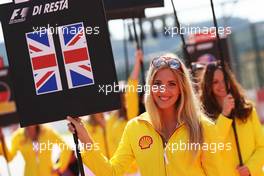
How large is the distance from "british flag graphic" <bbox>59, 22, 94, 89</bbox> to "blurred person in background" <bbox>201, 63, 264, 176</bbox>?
3.85ft

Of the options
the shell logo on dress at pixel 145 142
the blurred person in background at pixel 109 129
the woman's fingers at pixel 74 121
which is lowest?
the blurred person in background at pixel 109 129

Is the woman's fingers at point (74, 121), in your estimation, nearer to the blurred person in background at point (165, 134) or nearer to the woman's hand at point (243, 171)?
the blurred person in background at point (165, 134)

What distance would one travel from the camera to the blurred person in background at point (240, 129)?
5117mm

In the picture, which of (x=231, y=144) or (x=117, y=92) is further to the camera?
(x=231, y=144)

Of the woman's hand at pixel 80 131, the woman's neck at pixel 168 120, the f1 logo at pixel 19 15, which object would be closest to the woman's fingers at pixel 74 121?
the woman's hand at pixel 80 131

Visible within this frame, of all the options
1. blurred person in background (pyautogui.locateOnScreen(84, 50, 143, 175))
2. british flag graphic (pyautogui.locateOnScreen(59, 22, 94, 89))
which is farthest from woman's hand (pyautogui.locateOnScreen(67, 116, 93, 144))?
blurred person in background (pyautogui.locateOnScreen(84, 50, 143, 175))

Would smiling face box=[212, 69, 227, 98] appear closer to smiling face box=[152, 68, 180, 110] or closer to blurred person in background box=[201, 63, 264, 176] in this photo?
blurred person in background box=[201, 63, 264, 176]

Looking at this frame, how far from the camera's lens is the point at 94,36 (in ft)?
13.8

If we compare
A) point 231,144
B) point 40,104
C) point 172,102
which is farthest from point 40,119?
point 231,144

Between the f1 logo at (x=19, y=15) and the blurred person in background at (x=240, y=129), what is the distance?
4.99ft

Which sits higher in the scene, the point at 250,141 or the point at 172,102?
the point at 172,102

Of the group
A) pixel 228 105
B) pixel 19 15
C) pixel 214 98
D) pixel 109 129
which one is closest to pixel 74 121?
pixel 19 15

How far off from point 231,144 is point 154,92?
119 centimetres

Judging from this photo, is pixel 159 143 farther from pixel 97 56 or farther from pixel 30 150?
pixel 30 150
